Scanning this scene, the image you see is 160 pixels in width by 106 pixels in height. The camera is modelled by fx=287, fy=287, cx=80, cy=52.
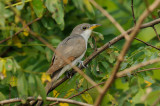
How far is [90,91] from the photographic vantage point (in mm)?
4242

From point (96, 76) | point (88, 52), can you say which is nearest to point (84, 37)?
point (88, 52)

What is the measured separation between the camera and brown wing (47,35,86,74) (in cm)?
480

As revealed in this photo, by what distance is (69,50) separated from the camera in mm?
5223

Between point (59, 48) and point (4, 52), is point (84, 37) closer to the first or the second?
point (59, 48)

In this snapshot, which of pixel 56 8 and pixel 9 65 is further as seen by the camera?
pixel 56 8

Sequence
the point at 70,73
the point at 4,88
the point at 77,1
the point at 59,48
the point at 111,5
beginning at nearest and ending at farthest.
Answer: the point at 77,1
the point at 4,88
the point at 70,73
the point at 59,48
the point at 111,5

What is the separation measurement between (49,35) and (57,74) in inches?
82.8

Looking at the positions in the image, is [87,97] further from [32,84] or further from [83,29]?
[83,29]

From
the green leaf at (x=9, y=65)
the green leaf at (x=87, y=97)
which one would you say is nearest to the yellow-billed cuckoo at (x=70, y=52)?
the green leaf at (x=87, y=97)

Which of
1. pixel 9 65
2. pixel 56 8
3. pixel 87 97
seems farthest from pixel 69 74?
pixel 9 65

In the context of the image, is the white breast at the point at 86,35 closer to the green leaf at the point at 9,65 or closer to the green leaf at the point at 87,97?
the green leaf at the point at 87,97

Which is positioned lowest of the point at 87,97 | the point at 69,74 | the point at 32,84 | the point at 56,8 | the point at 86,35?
the point at 87,97

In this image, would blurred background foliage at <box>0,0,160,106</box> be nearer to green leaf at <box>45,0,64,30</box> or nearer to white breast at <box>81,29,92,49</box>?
green leaf at <box>45,0,64,30</box>

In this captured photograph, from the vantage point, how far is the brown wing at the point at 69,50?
4.80 meters
